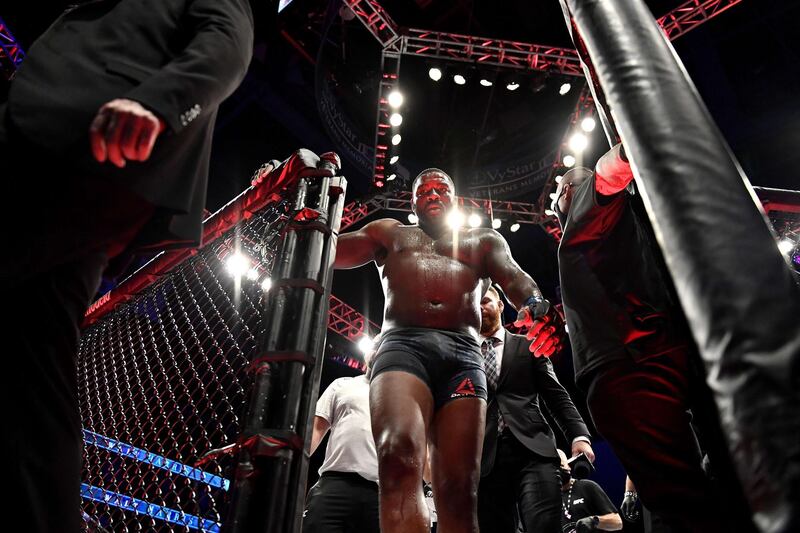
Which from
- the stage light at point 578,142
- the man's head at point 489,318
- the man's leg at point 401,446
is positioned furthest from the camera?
the stage light at point 578,142

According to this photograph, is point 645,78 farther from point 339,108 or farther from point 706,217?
point 339,108

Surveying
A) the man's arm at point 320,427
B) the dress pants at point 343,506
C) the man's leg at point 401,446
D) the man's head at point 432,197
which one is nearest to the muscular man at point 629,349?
the man's leg at point 401,446

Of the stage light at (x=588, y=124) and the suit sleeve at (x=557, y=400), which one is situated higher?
the stage light at (x=588, y=124)

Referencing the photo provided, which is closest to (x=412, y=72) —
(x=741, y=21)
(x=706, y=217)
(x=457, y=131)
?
(x=457, y=131)

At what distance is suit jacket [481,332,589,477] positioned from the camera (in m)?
3.41

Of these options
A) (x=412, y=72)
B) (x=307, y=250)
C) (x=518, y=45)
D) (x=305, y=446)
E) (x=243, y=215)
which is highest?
(x=412, y=72)

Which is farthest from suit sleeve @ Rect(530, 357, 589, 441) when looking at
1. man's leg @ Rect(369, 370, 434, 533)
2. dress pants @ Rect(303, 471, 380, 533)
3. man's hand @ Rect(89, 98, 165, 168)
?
man's hand @ Rect(89, 98, 165, 168)

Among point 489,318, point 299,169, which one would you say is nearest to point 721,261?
point 299,169

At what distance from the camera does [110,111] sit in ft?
3.25

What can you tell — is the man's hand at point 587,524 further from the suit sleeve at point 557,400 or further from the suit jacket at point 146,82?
the suit jacket at point 146,82

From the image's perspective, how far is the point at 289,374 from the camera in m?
1.33

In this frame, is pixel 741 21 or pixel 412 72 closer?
pixel 741 21

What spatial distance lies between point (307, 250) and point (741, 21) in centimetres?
1391

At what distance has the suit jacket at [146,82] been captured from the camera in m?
1.03
